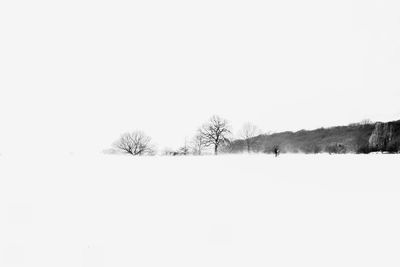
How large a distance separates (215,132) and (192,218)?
38.3m

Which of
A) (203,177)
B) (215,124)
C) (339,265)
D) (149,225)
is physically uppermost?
(215,124)

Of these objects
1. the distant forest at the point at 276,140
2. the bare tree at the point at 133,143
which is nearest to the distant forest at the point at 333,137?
the distant forest at the point at 276,140

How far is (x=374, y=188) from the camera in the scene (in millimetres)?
8539

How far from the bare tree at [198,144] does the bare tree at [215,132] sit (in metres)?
1.02

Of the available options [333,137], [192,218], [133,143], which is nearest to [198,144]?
[133,143]

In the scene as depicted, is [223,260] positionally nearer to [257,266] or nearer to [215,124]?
[257,266]

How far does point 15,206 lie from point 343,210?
8.38m

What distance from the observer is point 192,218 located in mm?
6309

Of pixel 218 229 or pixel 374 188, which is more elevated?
pixel 374 188

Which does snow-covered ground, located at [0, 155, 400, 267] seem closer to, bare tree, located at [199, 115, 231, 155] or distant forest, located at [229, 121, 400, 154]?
bare tree, located at [199, 115, 231, 155]

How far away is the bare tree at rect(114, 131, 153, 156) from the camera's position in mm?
58969

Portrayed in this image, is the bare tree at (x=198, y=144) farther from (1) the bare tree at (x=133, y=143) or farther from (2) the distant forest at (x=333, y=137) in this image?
(1) the bare tree at (x=133, y=143)

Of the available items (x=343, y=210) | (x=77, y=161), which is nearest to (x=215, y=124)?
(x=77, y=161)

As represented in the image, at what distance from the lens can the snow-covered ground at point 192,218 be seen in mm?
4867
